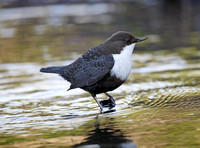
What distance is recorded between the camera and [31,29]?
47.5 ft

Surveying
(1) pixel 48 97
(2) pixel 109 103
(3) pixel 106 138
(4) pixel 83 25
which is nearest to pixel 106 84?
(2) pixel 109 103

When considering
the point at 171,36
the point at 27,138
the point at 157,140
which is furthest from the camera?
the point at 171,36

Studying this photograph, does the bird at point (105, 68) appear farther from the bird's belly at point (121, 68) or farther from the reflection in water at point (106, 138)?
the reflection in water at point (106, 138)

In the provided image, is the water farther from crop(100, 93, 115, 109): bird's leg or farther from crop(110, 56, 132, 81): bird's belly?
crop(110, 56, 132, 81): bird's belly

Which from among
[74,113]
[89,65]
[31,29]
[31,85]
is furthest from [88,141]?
[31,29]

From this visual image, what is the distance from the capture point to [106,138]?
3.90 metres

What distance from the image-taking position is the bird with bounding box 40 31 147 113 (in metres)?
5.06

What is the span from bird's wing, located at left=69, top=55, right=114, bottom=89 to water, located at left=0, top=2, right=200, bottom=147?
11.6 inches

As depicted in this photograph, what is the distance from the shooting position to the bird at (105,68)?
506 centimetres

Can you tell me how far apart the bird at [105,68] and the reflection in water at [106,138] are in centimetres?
73

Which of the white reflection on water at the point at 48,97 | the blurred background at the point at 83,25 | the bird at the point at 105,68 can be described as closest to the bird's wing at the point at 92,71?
the bird at the point at 105,68

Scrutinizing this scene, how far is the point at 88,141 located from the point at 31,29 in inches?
432

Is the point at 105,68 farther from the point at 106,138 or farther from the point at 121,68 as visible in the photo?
the point at 106,138

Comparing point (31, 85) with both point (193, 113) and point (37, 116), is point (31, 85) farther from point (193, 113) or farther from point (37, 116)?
point (193, 113)
